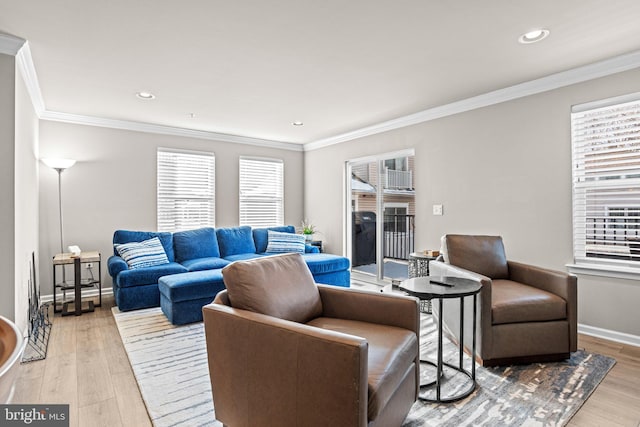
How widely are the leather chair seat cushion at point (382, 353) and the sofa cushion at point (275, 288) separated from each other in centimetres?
13

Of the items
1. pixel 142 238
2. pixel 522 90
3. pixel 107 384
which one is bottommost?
pixel 107 384

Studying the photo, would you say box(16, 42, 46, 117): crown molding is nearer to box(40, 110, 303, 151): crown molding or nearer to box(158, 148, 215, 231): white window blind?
box(40, 110, 303, 151): crown molding

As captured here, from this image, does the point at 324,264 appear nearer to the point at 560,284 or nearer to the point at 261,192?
the point at 261,192

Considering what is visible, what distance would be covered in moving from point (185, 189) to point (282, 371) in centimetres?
461

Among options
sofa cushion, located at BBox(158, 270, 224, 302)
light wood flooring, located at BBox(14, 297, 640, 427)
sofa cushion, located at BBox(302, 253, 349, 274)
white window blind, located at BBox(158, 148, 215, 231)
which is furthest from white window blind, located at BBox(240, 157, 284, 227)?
light wood flooring, located at BBox(14, 297, 640, 427)

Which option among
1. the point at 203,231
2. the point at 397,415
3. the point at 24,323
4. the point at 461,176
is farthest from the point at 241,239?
the point at 397,415

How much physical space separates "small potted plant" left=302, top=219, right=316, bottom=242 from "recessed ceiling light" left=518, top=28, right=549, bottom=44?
408cm

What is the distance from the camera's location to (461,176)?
13.7 feet

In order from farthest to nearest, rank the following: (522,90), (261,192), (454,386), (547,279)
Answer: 1. (261,192)
2. (522,90)
3. (547,279)
4. (454,386)

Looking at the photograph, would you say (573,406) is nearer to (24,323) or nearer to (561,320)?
(561,320)

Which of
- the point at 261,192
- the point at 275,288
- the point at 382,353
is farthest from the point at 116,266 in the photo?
the point at 382,353

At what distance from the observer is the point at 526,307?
253 cm

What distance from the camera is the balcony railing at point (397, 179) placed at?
16.4 ft

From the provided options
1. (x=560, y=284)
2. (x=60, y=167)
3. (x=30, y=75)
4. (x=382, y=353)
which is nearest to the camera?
(x=382, y=353)
